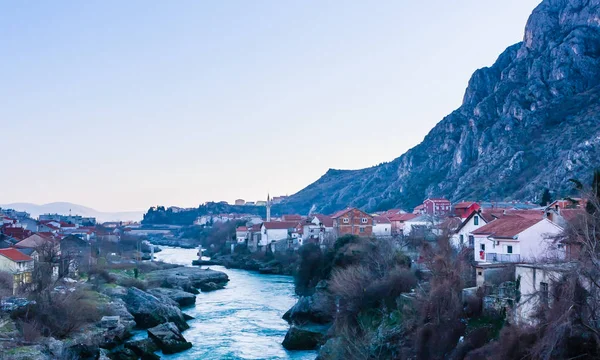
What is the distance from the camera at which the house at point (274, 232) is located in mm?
85438

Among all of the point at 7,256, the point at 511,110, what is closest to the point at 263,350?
the point at 7,256

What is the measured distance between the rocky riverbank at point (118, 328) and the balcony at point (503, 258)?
17371 mm

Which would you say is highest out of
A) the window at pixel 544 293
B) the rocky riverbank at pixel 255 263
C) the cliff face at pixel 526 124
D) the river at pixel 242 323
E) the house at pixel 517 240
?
the cliff face at pixel 526 124

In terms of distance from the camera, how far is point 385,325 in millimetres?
28469

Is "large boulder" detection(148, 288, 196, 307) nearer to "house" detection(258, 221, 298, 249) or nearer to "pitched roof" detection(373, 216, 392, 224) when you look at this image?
"pitched roof" detection(373, 216, 392, 224)

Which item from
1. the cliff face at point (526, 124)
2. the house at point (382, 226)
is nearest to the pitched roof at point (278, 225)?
the house at point (382, 226)

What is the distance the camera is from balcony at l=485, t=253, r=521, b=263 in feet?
93.0

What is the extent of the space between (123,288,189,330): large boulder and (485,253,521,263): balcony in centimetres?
2031

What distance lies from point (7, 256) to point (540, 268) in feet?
124

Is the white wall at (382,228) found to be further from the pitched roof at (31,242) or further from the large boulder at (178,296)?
the pitched roof at (31,242)

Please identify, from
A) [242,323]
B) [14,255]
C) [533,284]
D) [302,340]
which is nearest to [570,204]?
[533,284]

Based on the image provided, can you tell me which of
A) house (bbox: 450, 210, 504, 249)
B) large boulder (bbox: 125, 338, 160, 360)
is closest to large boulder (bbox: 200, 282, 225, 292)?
large boulder (bbox: 125, 338, 160, 360)

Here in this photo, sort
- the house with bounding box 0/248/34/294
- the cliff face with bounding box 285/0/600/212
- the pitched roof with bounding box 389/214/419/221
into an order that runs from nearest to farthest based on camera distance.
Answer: the house with bounding box 0/248/34/294, the pitched roof with bounding box 389/214/419/221, the cliff face with bounding box 285/0/600/212

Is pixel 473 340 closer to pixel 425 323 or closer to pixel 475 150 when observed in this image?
pixel 425 323
